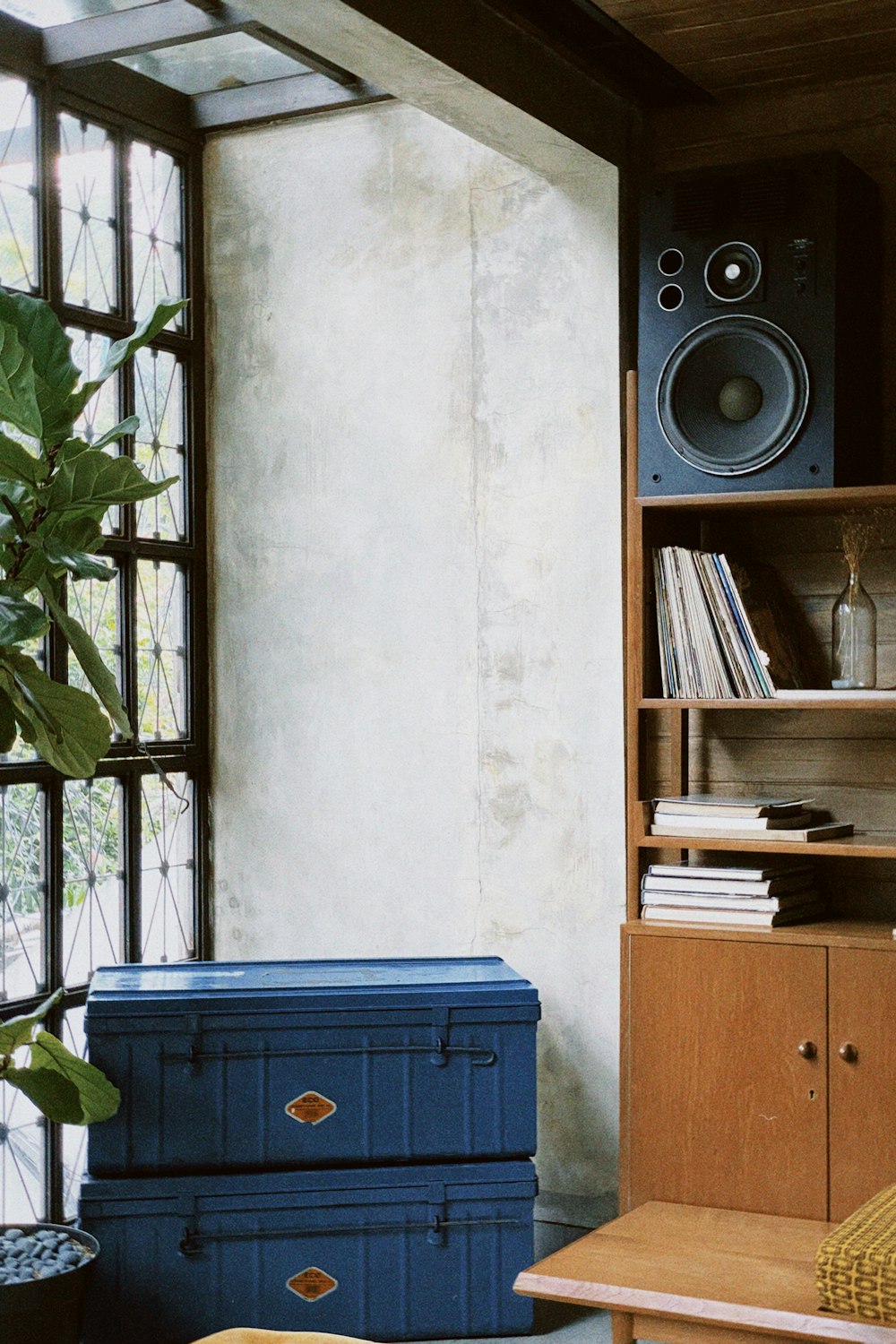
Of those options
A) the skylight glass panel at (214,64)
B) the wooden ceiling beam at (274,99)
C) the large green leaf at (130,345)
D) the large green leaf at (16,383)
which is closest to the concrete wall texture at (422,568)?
the wooden ceiling beam at (274,99)

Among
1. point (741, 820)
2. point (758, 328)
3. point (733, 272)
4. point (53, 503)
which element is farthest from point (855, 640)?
point (53, 503)

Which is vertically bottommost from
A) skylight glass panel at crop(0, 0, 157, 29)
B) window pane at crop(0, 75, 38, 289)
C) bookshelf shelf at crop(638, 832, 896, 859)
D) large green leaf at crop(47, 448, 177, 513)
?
bookshelf shelf at crop(638, 832, 896, 859)

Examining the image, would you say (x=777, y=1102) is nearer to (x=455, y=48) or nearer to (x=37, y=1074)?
(x=37, y=1074)

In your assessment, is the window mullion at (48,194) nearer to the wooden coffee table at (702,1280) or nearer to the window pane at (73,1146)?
the window pane at (73,1146)

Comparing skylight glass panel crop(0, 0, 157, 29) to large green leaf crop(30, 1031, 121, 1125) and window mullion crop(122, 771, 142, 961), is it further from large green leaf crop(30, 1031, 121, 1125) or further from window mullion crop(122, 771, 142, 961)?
large green leaf crop(30, 1031, 121, 1125)

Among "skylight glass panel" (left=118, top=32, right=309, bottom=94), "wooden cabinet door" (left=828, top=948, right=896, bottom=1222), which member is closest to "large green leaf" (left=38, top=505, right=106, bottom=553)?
"skylight glass panel" (left=118, top=32, right=309, bottom=94)

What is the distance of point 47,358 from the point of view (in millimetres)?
2682

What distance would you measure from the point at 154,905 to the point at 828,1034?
1.84m

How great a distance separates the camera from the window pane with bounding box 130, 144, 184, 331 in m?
4.08

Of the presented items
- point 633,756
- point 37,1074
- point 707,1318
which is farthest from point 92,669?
point 707,1318

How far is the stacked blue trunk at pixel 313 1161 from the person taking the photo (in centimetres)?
323

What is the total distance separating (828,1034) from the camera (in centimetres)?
322

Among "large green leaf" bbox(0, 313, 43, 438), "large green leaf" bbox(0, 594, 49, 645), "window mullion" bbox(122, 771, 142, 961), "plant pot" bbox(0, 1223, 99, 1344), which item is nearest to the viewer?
"large green leaf" bbox(0, 594, 49, 645)

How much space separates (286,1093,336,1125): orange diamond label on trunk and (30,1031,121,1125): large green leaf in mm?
385
